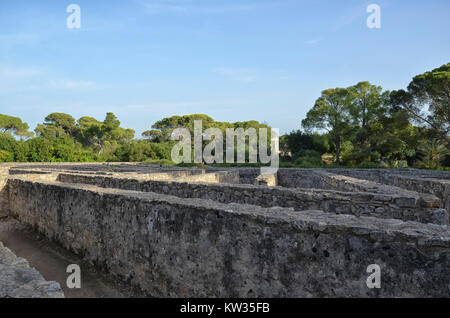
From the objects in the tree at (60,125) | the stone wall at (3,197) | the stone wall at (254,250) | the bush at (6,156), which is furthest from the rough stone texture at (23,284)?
the tree at (60,125)

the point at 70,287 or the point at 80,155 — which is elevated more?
the point at 80,155

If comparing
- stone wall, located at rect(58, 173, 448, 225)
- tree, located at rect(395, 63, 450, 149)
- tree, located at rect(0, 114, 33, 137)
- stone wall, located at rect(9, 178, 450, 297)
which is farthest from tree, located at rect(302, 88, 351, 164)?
tree, located at rect(0, 114, 33, 137)

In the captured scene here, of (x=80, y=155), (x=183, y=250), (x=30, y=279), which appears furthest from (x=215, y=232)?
(x=80, y=155)

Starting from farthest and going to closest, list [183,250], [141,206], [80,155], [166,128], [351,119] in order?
[166,128]
[80,155]
[351,119]
[141,206]
[183,250]

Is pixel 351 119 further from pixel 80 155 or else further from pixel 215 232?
pixel 80 155

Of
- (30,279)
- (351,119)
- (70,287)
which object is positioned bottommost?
(70,287)

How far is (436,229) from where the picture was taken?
102 inches

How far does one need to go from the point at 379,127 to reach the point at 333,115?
451cm

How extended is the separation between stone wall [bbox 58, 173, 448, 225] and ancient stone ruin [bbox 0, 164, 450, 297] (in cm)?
2

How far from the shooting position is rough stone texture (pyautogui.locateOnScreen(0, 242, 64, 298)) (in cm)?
199

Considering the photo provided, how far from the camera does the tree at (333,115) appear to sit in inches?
1054

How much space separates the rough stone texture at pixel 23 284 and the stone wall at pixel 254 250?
5.63 feet

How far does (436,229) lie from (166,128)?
48340 mm

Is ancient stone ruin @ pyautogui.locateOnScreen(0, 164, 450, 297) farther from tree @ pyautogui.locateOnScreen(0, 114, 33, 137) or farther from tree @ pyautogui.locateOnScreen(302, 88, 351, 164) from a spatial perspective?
tree @ pyautogui.locateOnScreen(0, 114, 33, 137)
